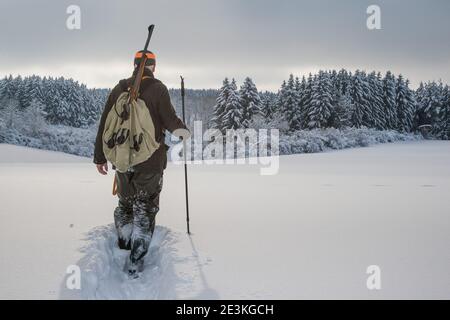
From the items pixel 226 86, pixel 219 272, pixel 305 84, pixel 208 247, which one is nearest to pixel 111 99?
pixel 208 247

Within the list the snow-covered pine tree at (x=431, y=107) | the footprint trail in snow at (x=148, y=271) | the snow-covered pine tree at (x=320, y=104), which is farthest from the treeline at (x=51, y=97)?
the footprint trail in snow at (x=148, y=271)

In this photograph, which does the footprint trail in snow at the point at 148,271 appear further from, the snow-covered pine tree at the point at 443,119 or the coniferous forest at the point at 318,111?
the snow-covered pine tree at the point at 443,119

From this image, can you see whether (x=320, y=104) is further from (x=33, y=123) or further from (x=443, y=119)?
(x=33, y=123)

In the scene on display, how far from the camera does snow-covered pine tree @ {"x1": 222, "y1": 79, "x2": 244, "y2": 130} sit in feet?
145

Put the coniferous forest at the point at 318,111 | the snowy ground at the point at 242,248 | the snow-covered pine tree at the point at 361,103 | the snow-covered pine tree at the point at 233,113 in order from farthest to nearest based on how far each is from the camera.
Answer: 1. the snow-covered pine tree at the point at 361,103
2. the snow-covered pine tree at the point at 233,113
3. the coniferous forest at the point at 318,111
4. the snowy ground at the point at 242,248

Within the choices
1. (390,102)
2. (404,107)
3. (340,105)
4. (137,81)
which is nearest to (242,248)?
(137,81)

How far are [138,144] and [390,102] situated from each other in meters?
55.6

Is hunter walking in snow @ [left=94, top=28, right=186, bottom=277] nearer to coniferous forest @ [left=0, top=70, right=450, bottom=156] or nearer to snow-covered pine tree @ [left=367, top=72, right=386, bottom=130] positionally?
coniferous forest @ [left=0, top=70, right=450, bottom=156]

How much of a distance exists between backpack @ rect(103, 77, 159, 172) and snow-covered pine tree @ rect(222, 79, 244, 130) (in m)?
40.8

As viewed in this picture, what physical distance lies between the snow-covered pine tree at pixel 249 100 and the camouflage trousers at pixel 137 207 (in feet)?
137

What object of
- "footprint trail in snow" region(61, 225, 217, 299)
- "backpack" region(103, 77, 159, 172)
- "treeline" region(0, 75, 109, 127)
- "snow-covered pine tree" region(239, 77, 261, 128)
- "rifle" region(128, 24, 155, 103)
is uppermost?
"treeline" region(0, 75, 109, 127)

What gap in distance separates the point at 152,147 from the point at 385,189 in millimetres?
5258

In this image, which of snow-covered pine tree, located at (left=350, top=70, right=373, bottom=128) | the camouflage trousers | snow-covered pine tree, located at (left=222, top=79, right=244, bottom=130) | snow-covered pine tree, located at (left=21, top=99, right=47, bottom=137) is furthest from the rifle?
snow-covered pine tree, located at (left=350, top=70, right=373, bottom=128)

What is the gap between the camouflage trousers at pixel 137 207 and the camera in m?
3.32
